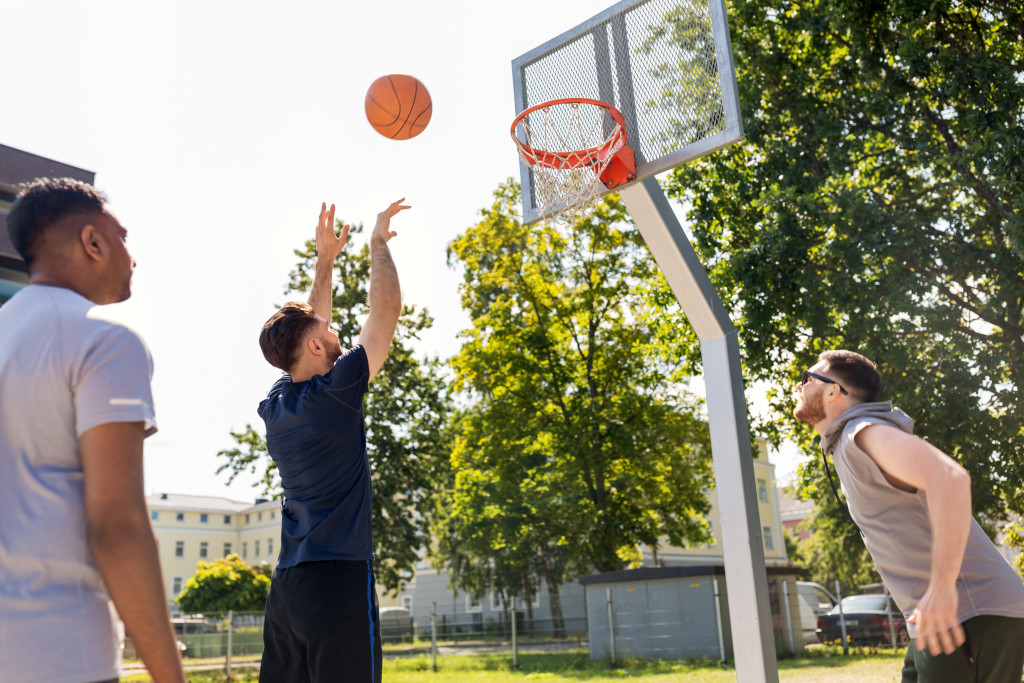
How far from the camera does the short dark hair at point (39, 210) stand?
6.13 ft

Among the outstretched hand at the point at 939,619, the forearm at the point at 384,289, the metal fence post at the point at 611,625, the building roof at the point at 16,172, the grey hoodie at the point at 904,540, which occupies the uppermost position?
the building roof at the point at 16,172

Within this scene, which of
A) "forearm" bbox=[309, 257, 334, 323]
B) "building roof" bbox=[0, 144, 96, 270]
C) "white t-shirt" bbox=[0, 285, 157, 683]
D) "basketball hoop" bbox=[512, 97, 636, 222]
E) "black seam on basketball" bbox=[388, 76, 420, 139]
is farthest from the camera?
"building roof" bbox=[0, 144, 96, 270]

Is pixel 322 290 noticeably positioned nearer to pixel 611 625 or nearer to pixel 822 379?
pixel 822 379

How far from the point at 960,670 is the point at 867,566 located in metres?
32.2

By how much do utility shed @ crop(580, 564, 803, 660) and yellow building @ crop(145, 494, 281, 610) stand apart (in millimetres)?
53449

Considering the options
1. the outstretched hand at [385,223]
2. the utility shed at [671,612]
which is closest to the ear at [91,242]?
the outstretched hand at [385,223]

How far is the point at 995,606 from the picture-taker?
124 inches

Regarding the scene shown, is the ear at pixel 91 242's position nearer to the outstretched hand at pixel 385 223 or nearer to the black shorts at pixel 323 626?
the black shorts at pixel 323 626

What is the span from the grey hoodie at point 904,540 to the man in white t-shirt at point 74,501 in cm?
280

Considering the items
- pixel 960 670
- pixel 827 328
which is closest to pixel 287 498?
pixel 960 670

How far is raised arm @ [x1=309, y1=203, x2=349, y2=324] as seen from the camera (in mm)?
4250

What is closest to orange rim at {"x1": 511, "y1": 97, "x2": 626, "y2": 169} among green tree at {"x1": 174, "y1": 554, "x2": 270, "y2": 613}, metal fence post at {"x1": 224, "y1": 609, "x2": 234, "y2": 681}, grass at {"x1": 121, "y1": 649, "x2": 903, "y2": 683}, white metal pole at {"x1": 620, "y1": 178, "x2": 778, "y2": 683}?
white metal pole at {"x1": 620, "y1": 178, "x2": 778, "y2": 683}

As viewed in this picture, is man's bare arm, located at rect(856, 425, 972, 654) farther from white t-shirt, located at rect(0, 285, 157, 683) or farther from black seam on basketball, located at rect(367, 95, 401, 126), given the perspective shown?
black seam on basketball, located at rect(367, 95, 401, 126)

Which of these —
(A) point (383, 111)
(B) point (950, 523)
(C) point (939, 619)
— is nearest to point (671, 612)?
(A) point (383, 111)
